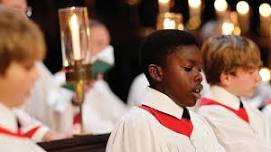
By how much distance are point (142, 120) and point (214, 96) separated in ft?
2.38

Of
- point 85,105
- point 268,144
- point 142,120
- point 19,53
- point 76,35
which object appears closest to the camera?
point 19,53

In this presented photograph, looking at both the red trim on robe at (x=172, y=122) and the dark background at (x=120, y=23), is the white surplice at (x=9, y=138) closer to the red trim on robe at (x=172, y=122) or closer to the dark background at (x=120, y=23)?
the red trim on robe at (x=172, y=122)

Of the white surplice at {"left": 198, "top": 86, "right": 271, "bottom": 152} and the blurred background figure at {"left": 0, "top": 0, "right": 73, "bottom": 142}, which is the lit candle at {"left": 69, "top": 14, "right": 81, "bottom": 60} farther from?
the blurred background figure at {"left": 0, "top": 0, "right": 73, "bottom": 142}

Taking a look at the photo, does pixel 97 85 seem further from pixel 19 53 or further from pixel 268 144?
pixel 19 53

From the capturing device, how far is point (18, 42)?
221cm

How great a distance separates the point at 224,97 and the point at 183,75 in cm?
61

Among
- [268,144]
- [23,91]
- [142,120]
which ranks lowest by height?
[268,144]

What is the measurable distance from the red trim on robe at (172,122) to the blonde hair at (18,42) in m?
0.94

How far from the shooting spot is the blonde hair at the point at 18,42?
2.21m

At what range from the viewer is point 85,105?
5812 millimetres

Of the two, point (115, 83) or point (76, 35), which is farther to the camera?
point (115, 83)

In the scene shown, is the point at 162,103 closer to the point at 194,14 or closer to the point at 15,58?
the point at 15,58

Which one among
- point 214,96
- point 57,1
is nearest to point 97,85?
point 57,1

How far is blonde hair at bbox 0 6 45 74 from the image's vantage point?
221 centimetres
